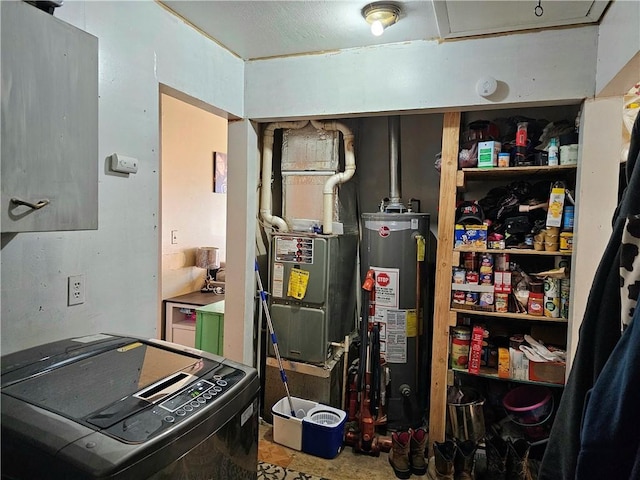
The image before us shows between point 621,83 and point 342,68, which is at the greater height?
point 342,68

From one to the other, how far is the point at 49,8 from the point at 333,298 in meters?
2.11

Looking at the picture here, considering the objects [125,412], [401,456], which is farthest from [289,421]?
[125,412]

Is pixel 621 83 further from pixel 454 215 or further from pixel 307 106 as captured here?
pixel 307 106

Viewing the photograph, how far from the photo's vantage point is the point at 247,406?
4.02ft

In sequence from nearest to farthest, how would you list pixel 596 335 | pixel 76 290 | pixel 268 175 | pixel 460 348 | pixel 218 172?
pixel 596 335 → pixel 76 290 → pixel 460 348 → pixel 268 175 → pixel 218 172

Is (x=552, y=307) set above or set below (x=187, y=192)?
below

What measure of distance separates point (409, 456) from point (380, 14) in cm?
235

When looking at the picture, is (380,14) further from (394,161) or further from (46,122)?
(46,122)

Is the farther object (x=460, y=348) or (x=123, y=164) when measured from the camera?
(x=460, y=348)

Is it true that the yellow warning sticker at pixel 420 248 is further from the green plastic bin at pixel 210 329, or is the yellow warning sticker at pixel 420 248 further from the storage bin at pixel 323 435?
the green plastic bin at pixel 210 329

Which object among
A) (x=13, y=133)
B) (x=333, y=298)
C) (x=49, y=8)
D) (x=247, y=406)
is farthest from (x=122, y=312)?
(x=333, y=298)

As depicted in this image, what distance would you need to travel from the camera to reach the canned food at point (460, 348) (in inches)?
96.8

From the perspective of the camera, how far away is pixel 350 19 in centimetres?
198

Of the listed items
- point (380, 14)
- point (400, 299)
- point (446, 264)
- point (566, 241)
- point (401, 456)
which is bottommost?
point (401, 456)
